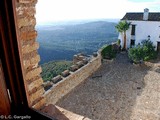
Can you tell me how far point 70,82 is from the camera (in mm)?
12344

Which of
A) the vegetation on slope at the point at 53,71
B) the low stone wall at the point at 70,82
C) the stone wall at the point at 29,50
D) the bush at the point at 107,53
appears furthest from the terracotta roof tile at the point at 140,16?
the stone wall at the point at 29,50

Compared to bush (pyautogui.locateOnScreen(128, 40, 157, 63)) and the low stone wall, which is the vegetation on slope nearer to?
the low stone wall

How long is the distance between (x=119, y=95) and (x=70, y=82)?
Answer: 2902 mm

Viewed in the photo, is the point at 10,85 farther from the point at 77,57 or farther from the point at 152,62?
the point at 152,62

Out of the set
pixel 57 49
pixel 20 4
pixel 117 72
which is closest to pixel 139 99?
pixel 117 72

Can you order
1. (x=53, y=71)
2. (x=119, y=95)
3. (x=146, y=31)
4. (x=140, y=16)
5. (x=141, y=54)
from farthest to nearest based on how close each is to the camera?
(x=53, y=71), (x=140, y=16), (x=146, y=31), (x=141, y=54), (x=119, y=95)

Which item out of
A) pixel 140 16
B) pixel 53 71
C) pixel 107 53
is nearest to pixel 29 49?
pixel 107 53

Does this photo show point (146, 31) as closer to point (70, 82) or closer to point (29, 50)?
point (70, 82)

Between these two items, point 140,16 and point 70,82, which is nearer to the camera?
point 70,82

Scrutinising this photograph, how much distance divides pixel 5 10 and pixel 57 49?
142ft

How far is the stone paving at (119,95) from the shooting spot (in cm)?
1041

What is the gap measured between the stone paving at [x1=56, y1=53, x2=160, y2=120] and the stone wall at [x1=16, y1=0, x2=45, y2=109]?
7.72 meters

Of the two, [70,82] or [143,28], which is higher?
[143,28]

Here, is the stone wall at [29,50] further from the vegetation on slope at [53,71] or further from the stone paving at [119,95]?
the vegetation on slope at [53,71]
